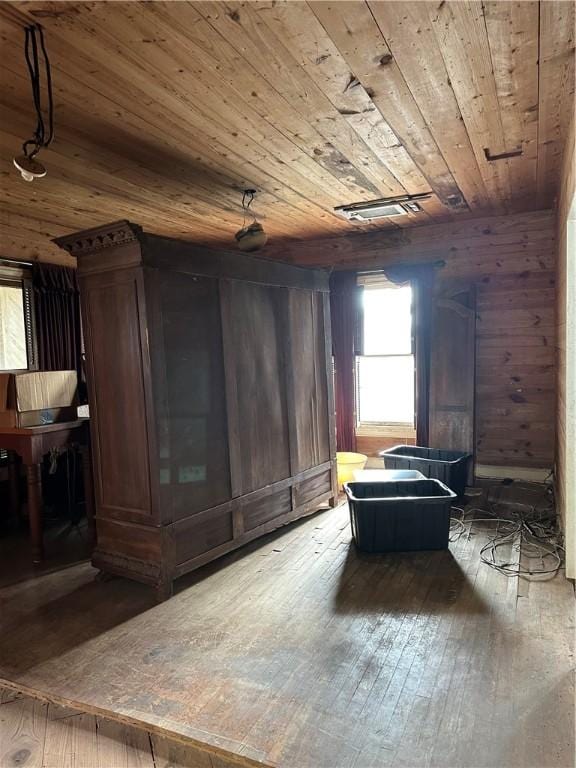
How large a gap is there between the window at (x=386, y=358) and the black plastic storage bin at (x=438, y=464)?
2.28ft

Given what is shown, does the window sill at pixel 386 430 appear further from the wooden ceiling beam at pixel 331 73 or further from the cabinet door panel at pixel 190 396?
the wooden ceiling beam at pixel 331 73

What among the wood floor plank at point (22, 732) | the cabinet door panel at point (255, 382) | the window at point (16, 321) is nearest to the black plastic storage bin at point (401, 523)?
the cabinet door panel at point (255, 382)

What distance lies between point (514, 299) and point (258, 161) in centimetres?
277

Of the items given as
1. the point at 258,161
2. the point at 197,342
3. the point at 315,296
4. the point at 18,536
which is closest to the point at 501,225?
the point at 315,296

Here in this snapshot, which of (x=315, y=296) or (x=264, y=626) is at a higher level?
(x=315, y=296)

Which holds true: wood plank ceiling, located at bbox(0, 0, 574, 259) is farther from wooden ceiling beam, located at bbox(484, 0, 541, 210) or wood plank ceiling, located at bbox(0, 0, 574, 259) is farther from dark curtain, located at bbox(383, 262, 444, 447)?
dark curtain, located at bbox(383, 262, 444, 447)

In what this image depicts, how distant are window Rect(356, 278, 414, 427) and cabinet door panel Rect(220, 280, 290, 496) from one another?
1895 mm

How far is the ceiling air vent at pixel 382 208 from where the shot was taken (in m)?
3.92

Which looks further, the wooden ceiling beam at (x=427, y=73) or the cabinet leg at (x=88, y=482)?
the cabinet leg at (x=88, y=482)

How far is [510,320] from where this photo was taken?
15.0 feet

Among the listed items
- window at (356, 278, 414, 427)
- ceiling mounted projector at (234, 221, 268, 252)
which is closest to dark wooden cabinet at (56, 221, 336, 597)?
ceiling mounted projector at (234, 221, 268, 252)

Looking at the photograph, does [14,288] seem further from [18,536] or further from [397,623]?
[397,623]

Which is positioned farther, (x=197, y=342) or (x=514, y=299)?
(x=514, y=299)

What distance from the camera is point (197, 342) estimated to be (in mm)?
2986
